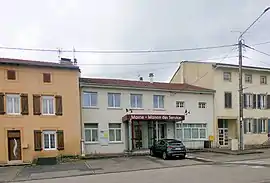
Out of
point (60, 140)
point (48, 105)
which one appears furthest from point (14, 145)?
point (48, 105)

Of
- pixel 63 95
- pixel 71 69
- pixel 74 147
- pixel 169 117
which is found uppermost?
pixel 71 69

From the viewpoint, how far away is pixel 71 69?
82.4 ft

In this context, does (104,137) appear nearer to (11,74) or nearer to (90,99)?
(90,99)

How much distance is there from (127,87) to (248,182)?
718 inches

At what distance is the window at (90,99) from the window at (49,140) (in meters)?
4.11

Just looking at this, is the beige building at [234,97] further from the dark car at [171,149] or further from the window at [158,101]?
the dark car at [171,149]

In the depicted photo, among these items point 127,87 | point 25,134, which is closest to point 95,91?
point 127,87

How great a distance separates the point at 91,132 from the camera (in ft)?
88.3

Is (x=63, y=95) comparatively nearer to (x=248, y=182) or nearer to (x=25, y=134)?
(x=25, y=134)

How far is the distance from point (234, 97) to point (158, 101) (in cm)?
970

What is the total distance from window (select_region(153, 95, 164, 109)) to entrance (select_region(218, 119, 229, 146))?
25.9 feet

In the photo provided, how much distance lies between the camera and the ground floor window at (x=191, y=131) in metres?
30.5

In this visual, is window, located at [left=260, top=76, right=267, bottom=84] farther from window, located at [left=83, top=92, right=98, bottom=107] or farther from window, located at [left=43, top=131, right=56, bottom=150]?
window, located at [left=43, top=131, right=56, bottom=150]

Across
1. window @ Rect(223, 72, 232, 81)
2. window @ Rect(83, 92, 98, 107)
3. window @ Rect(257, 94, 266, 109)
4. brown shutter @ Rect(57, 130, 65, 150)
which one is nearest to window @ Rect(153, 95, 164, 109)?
window @ Rect(83, 92, 98, 107)
